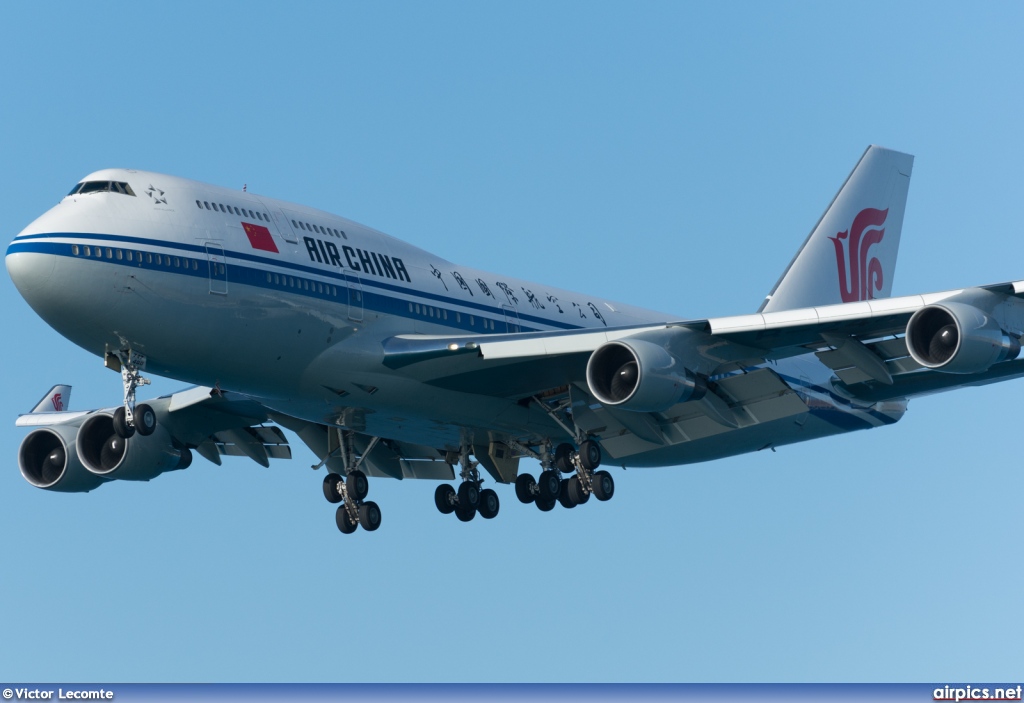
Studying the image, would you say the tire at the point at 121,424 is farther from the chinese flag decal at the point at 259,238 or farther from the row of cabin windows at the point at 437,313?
the row of cabin windows at the point at 437,313

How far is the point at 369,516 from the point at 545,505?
4.60m

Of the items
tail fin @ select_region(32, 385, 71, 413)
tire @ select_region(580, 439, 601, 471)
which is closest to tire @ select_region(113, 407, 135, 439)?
tire @ select_region(580, 439, 601, 471)

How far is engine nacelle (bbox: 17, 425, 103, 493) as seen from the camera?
40.2 metres

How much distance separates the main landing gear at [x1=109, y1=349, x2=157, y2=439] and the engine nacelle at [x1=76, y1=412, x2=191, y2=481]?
8037mm

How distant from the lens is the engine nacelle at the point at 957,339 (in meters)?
29.1

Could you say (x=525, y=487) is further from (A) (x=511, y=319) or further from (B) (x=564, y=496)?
(A) (x=511, y=319)

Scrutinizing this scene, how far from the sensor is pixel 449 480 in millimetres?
42594

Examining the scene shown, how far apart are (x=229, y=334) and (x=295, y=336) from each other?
1.63m

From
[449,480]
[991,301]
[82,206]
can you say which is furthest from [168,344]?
[991,301]

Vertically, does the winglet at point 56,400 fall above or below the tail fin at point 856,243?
below

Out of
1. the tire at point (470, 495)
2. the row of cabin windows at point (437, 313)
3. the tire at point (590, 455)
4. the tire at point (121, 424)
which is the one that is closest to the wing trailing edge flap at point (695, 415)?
the tire at point (590, 455)

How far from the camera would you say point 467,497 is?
131ft

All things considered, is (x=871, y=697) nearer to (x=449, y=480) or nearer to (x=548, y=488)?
(x=548, y=488)

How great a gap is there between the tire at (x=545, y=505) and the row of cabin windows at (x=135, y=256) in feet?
40.0
